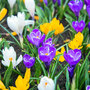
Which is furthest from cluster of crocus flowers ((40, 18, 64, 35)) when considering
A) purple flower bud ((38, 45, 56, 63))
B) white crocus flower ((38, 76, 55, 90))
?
white crocus flower ((38, 76, 55, 90))

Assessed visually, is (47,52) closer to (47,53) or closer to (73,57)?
(47,53)

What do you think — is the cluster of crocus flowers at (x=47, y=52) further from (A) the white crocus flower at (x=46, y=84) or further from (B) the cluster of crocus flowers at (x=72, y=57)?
(A) the white crocus flower at (x=46, y=84)

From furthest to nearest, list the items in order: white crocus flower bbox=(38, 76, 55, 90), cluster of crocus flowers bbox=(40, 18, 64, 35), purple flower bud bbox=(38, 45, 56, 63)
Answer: cluster of crocus flowers bbox=(40, 18, 64, 35)
purple flower bud bbox=(38, 45, 56, 63)
white crocus flower bbox=(38, 76, 55, 90)

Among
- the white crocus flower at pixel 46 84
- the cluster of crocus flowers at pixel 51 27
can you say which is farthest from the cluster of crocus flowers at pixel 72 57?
the cluster of crocus flowers at pixel 51 27

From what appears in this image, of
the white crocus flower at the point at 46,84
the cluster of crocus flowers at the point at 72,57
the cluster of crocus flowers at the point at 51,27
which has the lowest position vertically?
the white crocus flower at the point at 46,84

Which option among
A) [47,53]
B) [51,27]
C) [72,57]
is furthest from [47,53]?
[51,27]

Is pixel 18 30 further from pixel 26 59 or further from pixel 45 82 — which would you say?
pixel 45 82

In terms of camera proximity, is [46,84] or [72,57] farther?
[72,57]

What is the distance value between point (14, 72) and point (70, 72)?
1.73ft

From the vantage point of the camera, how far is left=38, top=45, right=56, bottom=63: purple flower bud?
3.96 feet

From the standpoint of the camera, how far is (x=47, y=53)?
1.26 m

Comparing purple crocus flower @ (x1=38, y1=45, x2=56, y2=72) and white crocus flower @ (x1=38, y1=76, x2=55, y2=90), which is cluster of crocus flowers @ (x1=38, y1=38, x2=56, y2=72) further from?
white crocus flower @ (x1=38, y1=76, x2=55, y2=90)

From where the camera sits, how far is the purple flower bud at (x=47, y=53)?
1.21m

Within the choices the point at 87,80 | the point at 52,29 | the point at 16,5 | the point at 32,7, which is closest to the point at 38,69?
the point at 87,80
